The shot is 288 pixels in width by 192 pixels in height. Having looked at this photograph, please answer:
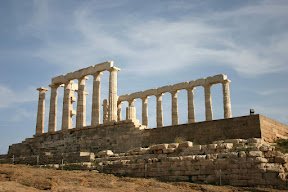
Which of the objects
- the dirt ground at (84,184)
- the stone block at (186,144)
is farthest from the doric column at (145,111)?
the dirt ground at (84,184)

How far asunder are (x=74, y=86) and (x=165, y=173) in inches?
1018

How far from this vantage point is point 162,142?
25906 mm

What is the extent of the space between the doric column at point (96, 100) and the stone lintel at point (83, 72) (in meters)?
0.60

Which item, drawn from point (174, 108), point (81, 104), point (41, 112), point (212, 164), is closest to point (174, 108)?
point (174, 108)

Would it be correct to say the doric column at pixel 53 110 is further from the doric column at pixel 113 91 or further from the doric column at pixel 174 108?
the doric column at pixel 174 108

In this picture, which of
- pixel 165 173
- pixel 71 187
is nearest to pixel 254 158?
pixel 165 173

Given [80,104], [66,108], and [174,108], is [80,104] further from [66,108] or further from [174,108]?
[174,108]

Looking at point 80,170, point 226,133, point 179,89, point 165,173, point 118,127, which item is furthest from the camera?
point 179,89

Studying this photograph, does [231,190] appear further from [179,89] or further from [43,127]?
[43,127]

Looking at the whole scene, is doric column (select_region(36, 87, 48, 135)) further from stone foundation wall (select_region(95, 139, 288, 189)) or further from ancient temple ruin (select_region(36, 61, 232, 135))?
stone foundation wall (select_region(95, 139, 288, 189))

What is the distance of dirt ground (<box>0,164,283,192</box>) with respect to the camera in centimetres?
1555

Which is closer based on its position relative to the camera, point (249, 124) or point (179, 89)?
point (249, 124)

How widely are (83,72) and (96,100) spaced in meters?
3.54

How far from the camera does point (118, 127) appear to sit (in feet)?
97.1
